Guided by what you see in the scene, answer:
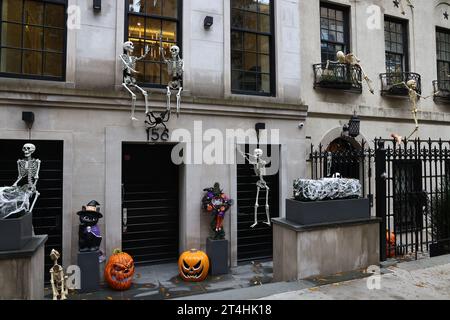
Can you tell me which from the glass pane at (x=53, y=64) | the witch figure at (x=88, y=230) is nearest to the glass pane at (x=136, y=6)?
the glass pane at (x=53, y=64)

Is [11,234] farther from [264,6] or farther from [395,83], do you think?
[395,83]

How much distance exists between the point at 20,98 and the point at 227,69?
500 cm

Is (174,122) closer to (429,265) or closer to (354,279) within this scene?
(354,279)

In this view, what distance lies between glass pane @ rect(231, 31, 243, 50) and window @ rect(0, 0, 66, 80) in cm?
432

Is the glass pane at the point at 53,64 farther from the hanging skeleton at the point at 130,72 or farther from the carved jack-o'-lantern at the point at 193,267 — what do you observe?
the carved jack-o'-lantern at the point at 193,267

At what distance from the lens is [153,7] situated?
8742 millimetres

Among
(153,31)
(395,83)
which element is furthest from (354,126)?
(153,31)

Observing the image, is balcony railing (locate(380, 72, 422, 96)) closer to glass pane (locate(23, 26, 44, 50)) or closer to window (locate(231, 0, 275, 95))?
window (locate(231, 0, 275, 95))

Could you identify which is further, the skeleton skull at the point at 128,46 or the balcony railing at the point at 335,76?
the balcony railing at the point at 335,76

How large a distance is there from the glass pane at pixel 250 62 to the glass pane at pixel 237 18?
0.83m

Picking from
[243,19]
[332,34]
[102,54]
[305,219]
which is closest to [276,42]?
[243,19]

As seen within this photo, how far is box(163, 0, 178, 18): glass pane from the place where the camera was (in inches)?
348

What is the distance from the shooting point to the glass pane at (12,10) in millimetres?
7499

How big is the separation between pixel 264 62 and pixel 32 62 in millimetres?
6062
